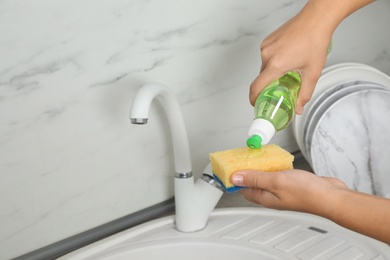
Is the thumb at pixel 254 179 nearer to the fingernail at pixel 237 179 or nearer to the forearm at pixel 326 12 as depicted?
the fingernail at pixel 237 179

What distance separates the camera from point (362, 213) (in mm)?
695

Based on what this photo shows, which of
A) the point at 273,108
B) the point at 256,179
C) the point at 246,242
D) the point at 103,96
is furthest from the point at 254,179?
the point at 103,96

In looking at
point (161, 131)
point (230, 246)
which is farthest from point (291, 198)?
point (161, 131)

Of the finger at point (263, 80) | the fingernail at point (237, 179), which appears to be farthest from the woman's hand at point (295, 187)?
the finger at point (263, 80)

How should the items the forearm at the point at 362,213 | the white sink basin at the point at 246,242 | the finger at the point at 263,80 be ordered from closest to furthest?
the forearm at the point at 362,213, the finger at the point at 263,80, the white sink basin at the point at 246,242

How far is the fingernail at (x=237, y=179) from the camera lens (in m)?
0.74

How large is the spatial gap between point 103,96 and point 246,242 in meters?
0.35

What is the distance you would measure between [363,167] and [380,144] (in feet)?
0.22

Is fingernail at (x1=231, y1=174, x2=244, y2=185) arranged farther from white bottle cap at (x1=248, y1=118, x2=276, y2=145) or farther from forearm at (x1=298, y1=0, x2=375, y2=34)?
forearm at (x1=298, y1=0, x2=375, y2=34)

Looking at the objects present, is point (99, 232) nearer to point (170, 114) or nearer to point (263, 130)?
point (170, 114)

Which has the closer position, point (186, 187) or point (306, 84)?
point (306, 84)

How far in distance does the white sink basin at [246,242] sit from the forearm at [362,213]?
19 centimetres

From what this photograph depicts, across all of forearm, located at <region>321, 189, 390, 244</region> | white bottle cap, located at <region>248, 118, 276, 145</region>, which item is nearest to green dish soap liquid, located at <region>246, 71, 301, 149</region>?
white bottle cap, located at <region>248, 118, 276, 145</region>

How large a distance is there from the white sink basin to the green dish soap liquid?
0.77 ft
